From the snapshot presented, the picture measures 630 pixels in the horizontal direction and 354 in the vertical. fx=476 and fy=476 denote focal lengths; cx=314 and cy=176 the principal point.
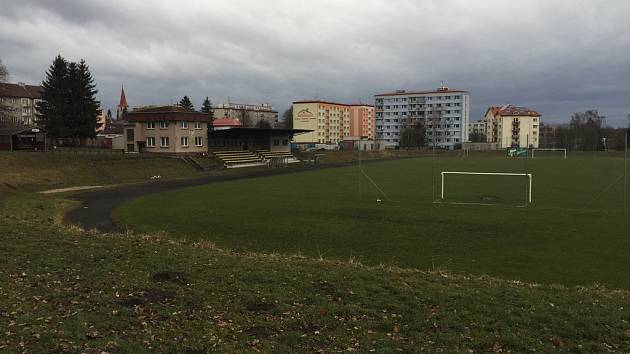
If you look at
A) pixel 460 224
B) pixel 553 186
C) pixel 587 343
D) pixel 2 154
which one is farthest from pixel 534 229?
pixel 2 154

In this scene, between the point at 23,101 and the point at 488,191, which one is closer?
the point at 488,191

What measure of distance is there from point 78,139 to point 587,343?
75.0 m

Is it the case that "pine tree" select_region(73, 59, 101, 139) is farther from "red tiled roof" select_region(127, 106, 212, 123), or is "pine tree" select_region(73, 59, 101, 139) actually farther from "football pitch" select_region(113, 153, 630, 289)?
"football pitch" select_region(113, 153, 630, 289)

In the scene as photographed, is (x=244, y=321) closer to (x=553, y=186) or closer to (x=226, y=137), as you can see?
(x=553, y=186)

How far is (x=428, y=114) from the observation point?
171 meters

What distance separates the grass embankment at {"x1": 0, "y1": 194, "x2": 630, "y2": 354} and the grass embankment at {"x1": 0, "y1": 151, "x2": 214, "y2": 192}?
93.4 ft

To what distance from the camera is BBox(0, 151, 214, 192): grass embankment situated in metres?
36.9

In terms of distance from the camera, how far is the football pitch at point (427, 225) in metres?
13.6

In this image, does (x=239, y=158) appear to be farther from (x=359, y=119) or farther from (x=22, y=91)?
(x=359, y=119)

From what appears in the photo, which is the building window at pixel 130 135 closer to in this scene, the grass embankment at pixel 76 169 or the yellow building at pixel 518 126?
the grass embankment at pixel 76 169

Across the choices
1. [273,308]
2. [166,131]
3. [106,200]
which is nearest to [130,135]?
[166,131]

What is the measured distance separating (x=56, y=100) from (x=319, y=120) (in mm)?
112212

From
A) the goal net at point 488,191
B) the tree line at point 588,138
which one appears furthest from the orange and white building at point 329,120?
the goal net at point 488,191

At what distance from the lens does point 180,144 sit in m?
60.3
